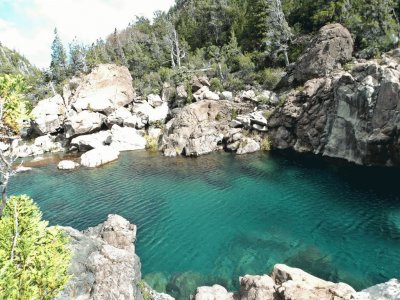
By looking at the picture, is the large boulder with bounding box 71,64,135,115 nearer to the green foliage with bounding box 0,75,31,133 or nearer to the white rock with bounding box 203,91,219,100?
the white rock with bounding box 203,91,219,100

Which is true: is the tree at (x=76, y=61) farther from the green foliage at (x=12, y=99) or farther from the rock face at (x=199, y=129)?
the green foliage at (x=12, y=99)

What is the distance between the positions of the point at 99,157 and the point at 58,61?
3097 inches

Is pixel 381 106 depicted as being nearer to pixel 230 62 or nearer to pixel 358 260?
pixel 358 260

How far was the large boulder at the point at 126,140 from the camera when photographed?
69.7m

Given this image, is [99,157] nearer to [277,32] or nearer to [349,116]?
[349,116]

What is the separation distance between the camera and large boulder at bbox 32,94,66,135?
84.0 meters

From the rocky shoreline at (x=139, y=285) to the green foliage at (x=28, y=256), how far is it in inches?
Result: 137

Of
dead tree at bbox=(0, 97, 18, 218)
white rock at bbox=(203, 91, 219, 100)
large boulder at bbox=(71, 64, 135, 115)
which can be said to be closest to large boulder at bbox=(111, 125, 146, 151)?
large boulder at bbox=(71, 64, 135, 115)

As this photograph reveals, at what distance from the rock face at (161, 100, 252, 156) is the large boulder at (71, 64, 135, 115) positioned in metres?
23.6

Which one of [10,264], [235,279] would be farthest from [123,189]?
[10,264]

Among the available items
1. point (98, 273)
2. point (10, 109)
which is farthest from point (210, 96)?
point (10, 109)

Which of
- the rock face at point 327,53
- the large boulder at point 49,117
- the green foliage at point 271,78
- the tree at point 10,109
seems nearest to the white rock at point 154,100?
the large boulder at point 49,117

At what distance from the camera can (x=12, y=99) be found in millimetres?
12820

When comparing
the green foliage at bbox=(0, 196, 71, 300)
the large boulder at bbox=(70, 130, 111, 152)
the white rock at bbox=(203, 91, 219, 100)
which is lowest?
the large boulder at bbox=(70, 130, 111, 152)
